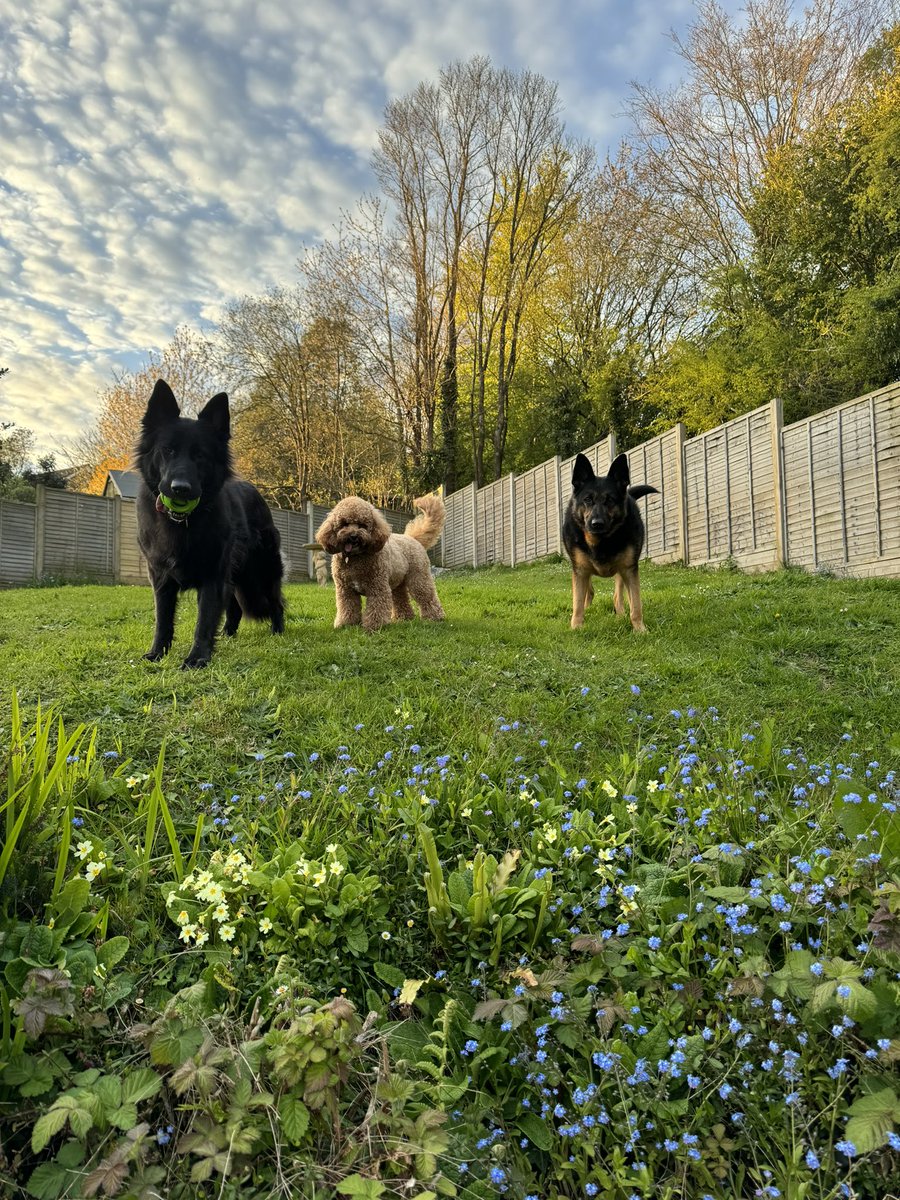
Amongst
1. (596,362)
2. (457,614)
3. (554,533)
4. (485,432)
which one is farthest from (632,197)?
(457,614)

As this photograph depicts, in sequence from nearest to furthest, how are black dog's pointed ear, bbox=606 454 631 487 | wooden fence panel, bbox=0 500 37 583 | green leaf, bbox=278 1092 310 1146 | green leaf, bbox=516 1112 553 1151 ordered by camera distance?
green leaf, bbox=278 1092 310 1146, green leaf, bbox=516 1112 553 1151, black dog's pointed ear, bbox=606 454 631 487, wooden fence panel, bbox=0 500 37 583

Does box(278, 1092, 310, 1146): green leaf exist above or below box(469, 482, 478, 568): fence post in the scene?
below

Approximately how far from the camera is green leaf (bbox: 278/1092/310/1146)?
1296 millimetres

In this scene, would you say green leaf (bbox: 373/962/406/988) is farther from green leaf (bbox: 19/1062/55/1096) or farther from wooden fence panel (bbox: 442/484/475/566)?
wooden fence panel (bbox: 442/484/475/566)

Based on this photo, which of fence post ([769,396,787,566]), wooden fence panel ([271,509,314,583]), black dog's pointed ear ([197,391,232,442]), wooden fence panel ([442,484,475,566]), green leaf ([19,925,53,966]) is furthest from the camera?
wooden fence panel ([271,509,314,583])

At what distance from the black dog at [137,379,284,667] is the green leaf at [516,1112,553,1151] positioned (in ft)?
11.2

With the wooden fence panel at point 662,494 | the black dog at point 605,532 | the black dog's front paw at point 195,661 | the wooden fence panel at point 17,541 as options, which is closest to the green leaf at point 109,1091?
the black dog's front paw at point 195,661

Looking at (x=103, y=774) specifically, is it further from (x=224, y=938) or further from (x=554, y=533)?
(x=554, y=533)

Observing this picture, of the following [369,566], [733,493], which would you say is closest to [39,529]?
[369,566]

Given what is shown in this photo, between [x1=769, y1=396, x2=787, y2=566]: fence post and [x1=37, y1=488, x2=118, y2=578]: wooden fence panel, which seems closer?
[x1=769, y1=396, x2=787, y2=566]: fence post

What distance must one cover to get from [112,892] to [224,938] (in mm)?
473

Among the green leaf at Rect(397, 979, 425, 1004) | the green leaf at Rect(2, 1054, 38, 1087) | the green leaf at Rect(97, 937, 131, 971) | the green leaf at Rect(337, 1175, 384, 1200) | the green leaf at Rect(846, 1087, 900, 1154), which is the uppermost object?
the green leaf at Rect(97, 937, 131, 971)

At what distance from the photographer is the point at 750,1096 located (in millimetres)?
1482

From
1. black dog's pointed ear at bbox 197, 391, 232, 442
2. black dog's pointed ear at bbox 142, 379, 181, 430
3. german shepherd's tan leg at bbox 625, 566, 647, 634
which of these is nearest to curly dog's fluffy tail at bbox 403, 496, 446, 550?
german shepherd's tan leg at bbox 625, 566, 647, 634
